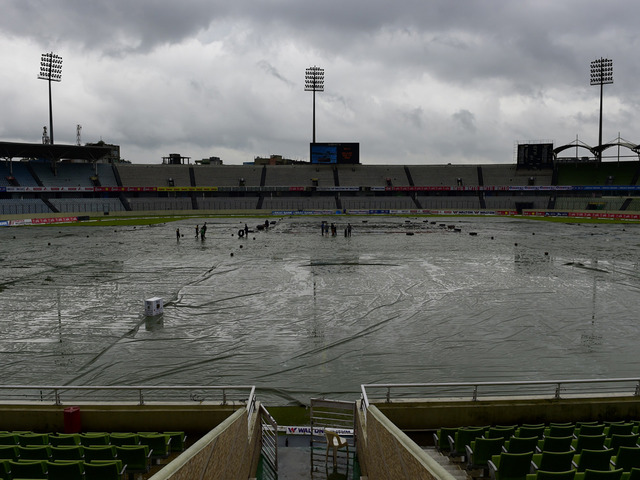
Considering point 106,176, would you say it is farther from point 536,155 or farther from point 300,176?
point 536,155

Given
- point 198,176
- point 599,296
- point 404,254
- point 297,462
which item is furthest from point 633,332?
point 198,176

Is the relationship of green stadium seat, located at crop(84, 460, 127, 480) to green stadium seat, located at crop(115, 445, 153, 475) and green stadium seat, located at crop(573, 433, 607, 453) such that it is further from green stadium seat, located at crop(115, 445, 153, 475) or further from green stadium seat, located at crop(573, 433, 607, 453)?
green stadium seat, located at crop(573, 433, 607, 453)

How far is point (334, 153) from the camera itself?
107 meters

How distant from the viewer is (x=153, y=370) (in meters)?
13.3

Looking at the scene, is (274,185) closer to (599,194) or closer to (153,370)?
(599,194)

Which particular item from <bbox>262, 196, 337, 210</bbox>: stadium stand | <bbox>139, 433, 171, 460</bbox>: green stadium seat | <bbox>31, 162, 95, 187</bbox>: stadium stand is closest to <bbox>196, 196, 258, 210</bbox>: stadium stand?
<bbox>262, 196, 337, 210</bbox>: stadium stand

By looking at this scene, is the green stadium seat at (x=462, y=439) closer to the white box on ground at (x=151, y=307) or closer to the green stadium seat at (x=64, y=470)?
the green stadium seat at (x=64, y=470)

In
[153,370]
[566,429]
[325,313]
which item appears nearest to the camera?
[566,429]

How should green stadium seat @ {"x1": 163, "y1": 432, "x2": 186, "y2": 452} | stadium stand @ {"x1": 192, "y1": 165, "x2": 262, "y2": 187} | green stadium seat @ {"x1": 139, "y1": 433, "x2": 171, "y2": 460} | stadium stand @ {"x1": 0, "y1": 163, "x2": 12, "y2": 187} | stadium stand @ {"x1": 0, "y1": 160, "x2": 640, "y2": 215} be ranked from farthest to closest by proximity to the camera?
1. stadium stand @ {"x1": 192, "y1": 165, "x2": 262, "y2": 187}
2. stadium stand @ {"x1": 0, "y1": 160, "x2": 640, "y2": 215}
3. stadium stand @ {"x1": 0, "y1": 163, "x2": 12, "y2": 187}
4. green stadium seat @ {"x1": 163, "y1": 432, "x2": 186, "y2": 452}
5. green stadium seat @ {"x1": 139, "y1": 433, "x2": 171, "y2": 460}

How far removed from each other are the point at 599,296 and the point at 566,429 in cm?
1696

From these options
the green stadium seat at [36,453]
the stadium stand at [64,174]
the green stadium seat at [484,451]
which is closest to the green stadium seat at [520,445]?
the green stadium seat at [484,451]

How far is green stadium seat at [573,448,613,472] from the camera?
19.8 ft

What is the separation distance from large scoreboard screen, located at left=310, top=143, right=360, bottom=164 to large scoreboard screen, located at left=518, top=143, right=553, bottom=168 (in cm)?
3649

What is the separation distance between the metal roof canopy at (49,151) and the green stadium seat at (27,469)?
92.4m
